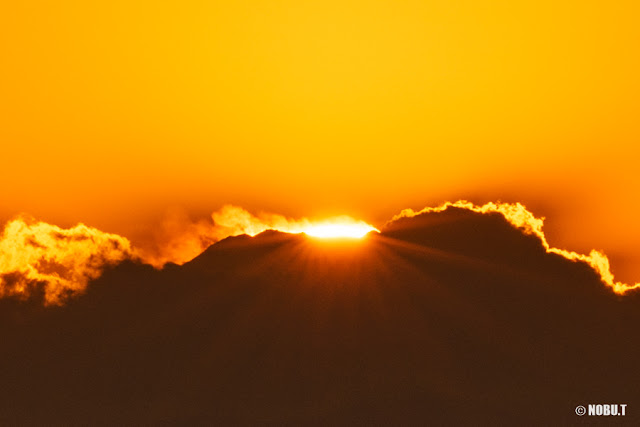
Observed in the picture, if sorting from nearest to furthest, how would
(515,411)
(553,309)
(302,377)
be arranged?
(515,411)
(302,377)
(553,309)

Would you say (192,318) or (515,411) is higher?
(192,318)

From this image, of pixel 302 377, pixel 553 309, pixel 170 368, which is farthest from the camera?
pixel 553 309

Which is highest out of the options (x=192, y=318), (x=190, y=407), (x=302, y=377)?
(x=192, y=318)

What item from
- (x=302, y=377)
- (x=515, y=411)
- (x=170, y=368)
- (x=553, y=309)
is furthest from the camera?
(x=553, y=309)

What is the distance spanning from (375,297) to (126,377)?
54.8 m

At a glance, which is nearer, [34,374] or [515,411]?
[515,411]

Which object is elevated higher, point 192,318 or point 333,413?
point 192,318

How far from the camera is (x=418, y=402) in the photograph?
138m

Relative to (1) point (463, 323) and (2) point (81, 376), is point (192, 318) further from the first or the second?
(1) point (463, 323)

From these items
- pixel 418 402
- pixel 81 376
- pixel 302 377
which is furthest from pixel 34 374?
pixel 418 402

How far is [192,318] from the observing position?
178 meters

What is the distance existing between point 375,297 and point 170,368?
46.1 metres

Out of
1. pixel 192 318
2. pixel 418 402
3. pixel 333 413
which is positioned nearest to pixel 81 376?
pixel 192 318

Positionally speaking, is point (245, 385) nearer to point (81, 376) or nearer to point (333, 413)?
point (333, 413)
